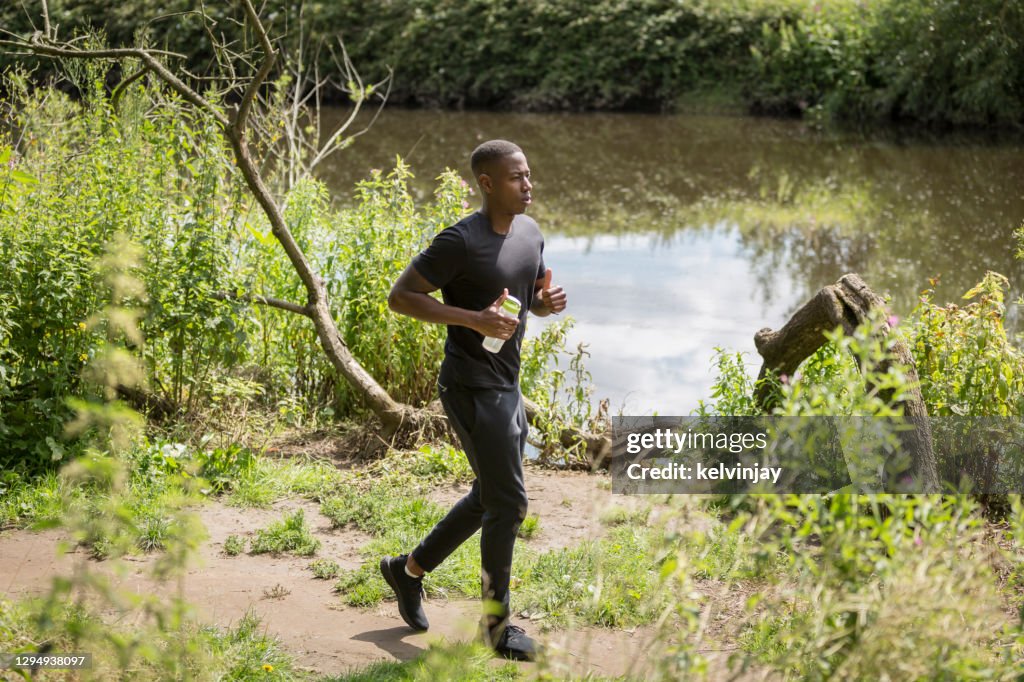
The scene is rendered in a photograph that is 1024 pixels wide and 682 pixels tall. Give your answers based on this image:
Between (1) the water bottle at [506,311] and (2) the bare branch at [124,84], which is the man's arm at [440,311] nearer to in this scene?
(1) the water bottle at [506,311]

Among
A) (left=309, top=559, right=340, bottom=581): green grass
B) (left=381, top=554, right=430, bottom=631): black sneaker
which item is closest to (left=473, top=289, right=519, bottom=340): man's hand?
(left=381, top=554, right=430, bottom=631): black sneaker

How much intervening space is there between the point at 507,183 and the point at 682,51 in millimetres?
21734

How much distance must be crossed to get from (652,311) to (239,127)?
5415mm

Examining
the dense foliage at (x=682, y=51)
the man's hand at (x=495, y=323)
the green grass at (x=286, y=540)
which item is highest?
the dense foliage at (x=682, y=51)

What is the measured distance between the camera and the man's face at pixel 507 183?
168 inches

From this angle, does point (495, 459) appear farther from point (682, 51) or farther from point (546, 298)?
point (682, 51)

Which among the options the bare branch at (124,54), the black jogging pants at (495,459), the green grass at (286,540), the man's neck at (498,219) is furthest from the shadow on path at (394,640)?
the bare branch at (124,54)

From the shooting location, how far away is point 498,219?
14.2ft

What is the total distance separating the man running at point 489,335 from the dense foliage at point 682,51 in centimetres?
1833

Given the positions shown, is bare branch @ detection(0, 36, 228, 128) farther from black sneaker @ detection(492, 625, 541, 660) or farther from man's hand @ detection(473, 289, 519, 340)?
black sneaker @ detection(492, 625, 541, 660)

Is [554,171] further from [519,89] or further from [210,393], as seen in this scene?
[210,393]

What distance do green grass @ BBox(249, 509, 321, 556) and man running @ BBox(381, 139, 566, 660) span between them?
1.31 metres

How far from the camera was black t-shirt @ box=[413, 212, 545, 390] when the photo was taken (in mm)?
4234

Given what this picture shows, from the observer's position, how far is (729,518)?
602cm
